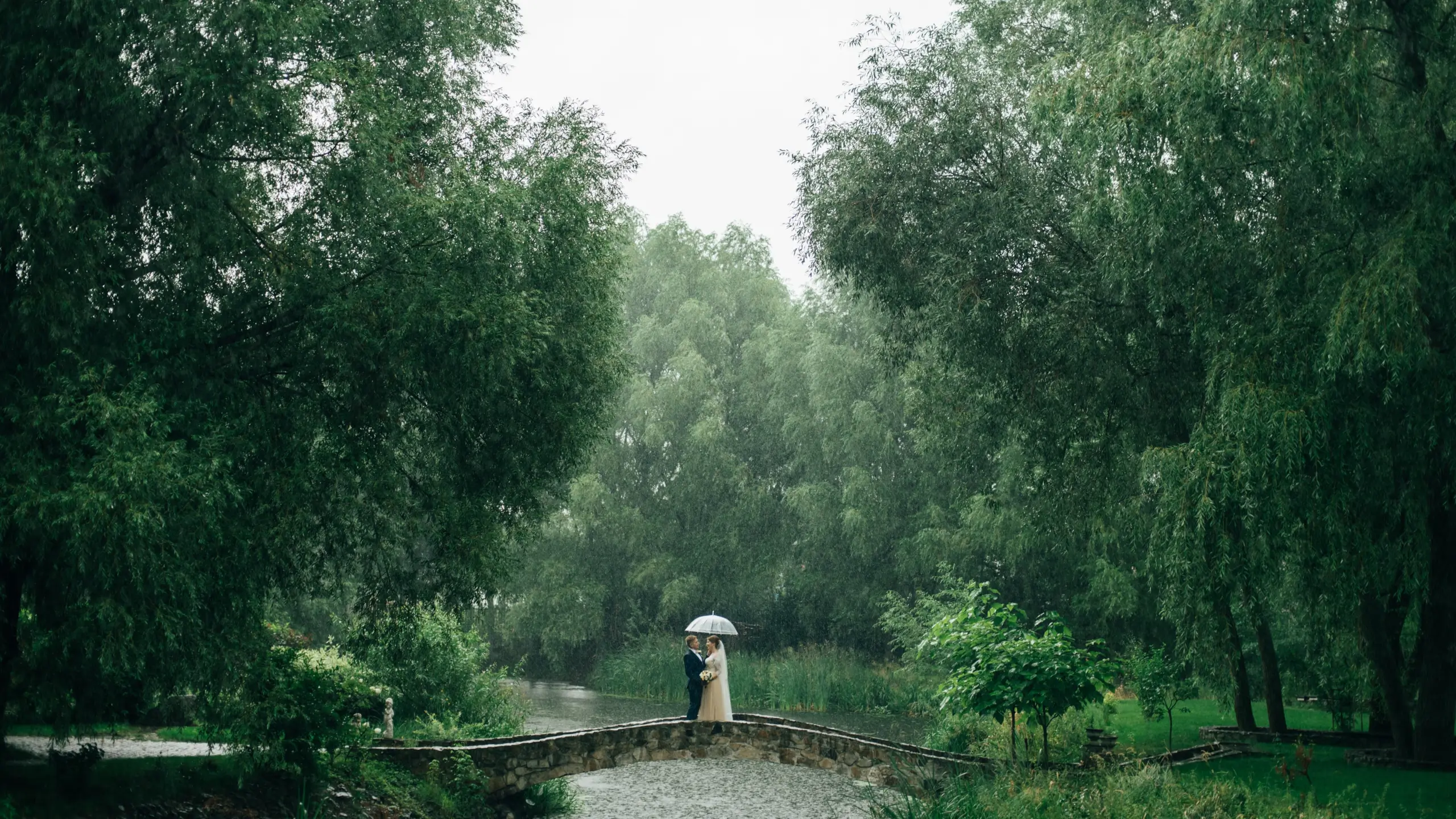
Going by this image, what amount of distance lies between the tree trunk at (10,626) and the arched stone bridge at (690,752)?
4.20 m

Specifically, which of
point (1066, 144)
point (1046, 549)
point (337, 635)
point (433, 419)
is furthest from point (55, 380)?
point (1046, 549)

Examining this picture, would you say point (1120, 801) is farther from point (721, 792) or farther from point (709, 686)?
point (709, 686)

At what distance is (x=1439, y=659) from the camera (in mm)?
14195

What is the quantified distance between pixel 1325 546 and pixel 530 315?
27.5 ft

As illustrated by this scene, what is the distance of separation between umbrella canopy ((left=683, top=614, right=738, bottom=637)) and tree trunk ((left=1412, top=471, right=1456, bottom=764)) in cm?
930

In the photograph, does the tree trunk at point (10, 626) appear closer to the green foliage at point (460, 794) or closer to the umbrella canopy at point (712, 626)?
the green foliage at point (460, 794)

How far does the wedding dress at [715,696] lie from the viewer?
1827 cm

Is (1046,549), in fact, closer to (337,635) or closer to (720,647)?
(720,647)

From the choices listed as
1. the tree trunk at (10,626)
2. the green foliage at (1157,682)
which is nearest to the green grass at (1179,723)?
the green foliage at (1157,682)

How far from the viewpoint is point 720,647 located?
61.4 feet

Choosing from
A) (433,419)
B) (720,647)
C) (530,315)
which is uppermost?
(530,315)

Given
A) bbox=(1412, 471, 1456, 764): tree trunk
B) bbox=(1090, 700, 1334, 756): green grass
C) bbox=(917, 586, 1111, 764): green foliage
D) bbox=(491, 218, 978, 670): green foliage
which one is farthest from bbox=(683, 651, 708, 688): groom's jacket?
bbox=(491, 218, 978, 670): green foliage

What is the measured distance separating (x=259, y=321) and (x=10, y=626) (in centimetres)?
355

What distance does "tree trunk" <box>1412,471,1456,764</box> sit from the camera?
45.5 feet
